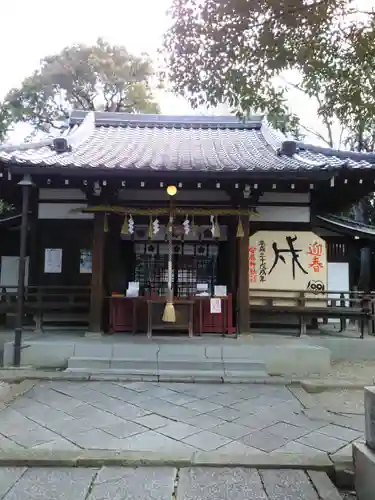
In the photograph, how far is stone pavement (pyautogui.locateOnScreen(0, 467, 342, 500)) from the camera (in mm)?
3068

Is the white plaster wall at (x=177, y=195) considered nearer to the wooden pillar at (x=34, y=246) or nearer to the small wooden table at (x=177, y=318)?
the wooden pillar at (x=34, y=246)

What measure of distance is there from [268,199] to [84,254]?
436 cm

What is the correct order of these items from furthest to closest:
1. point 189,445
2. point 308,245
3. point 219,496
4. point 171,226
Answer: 1. point 308,245
2. point 171,226
3. point 189,445
4. point 219,496

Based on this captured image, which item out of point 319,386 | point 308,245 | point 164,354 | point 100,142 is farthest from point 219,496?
point 100,142

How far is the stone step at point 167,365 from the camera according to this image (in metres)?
6.61

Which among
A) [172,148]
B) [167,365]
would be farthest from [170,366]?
[172,148]

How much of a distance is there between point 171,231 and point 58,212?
281 centimetres

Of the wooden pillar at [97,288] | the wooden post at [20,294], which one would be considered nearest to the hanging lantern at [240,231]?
the wooden pillar at [97,288]

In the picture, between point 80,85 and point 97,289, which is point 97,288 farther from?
point 80,85

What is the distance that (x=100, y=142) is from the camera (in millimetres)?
10516

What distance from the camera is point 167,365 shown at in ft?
22.1

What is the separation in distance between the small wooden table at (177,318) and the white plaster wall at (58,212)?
2.61 m

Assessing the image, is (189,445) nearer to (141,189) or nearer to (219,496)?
(219,496)

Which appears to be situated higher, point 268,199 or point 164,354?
point 268,199
